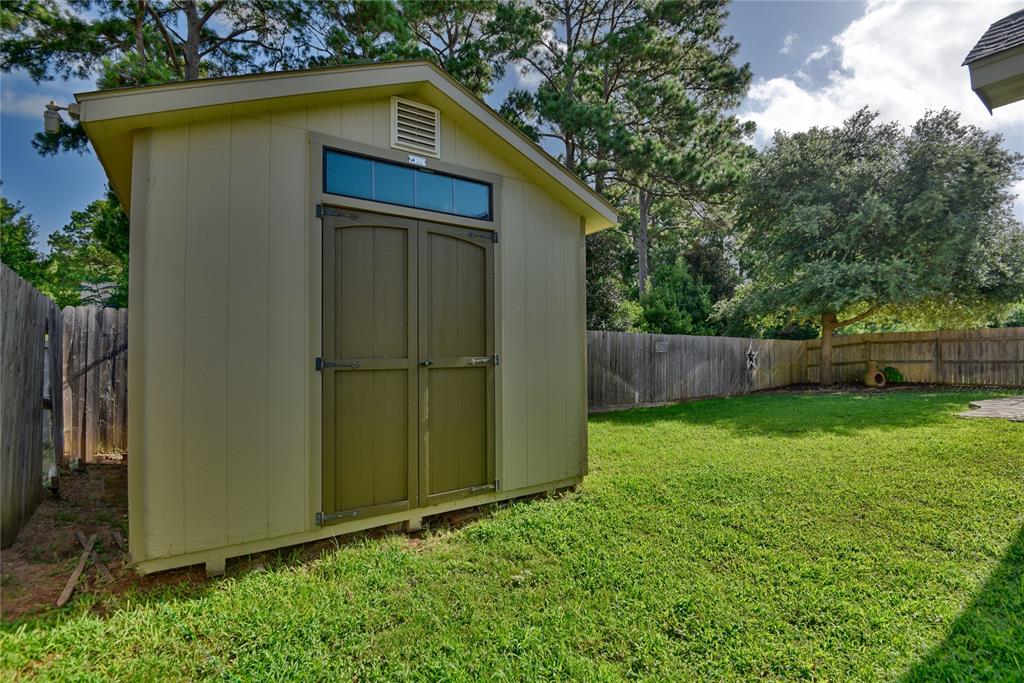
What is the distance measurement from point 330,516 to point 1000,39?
5.45m

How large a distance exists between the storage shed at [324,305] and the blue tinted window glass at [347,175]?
11 millimetres

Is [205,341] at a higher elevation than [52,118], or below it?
below

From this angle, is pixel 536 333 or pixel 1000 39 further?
pixel 536 333

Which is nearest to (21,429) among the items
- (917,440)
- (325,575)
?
(325,575)

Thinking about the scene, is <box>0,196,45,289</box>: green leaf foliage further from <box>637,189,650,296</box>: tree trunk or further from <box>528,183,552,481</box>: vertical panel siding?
<box>637,189,650,296</box>: tree trunk

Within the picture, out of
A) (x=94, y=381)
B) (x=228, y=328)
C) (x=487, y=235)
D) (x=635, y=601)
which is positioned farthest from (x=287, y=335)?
(x=94, y=381)

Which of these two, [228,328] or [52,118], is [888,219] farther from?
[52,118]

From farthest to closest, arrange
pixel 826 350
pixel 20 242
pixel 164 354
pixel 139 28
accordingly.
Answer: pixel 826 350 → pixel 20 242 → pixel 139 28 → pixel 164 354

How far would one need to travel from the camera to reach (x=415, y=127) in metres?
3.41

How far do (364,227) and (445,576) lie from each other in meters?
2.29

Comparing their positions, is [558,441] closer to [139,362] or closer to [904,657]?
[904,657]

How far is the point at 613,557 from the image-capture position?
278 cm

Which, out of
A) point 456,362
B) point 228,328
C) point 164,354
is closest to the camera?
point 164,354

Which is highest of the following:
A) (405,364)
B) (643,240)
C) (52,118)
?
(643,240)
